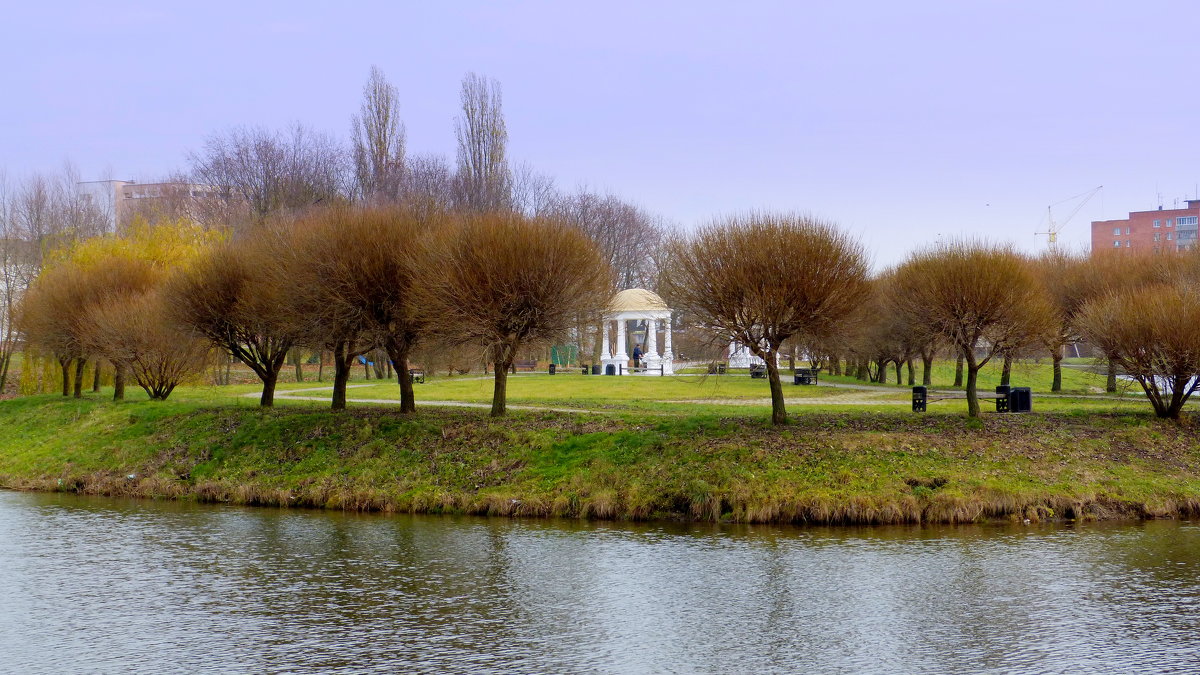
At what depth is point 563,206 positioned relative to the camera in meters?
76.1

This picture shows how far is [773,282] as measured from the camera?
91.8ft

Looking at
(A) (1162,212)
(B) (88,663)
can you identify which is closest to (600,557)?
(B) (88,663)

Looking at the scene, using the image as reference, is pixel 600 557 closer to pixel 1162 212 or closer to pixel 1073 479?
pixel 1073 479

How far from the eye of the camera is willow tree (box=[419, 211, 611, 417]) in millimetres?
29562

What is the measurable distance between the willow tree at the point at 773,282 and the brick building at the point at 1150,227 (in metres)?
143

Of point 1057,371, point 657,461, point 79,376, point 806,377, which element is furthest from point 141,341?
point 1057,371

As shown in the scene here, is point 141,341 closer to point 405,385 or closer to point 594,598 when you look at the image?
point 405,385

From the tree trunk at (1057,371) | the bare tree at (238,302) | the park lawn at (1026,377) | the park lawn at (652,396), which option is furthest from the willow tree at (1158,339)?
the bare tree at (238,302)

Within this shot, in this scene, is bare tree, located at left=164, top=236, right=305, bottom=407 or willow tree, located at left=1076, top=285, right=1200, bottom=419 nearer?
willow tree, located at left=1076, top=285, right=1200, bottom=419

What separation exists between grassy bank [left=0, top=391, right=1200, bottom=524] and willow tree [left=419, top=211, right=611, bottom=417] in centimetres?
283

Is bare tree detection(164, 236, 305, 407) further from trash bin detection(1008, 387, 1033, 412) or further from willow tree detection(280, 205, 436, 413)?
trash bin detection(1008, 387, 1033, 412)

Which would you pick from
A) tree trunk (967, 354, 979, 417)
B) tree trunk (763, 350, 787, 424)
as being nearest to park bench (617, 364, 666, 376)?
tree trunk (967, 354, 979, 417)

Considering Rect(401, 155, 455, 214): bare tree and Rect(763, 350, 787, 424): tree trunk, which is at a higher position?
Rect(401, 155, 455, 214): bare tree

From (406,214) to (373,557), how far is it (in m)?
Result: 15.7
